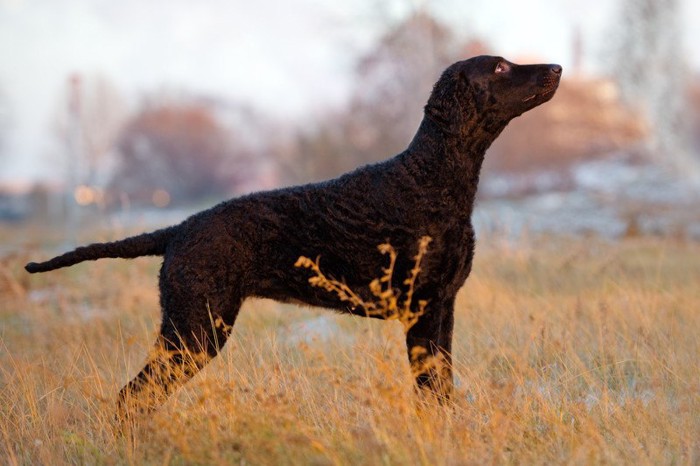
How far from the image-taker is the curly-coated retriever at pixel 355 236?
3156mm

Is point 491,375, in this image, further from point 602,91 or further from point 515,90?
point 602,91

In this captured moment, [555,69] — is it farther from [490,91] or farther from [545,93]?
A: [490,91]

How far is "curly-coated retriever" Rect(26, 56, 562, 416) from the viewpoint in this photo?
316cm

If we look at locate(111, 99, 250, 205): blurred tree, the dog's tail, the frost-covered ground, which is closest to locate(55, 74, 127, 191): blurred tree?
locate(111, 99, 250, 205): blurred tree

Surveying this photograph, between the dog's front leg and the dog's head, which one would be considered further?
the dog's head

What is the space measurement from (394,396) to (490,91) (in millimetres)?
1507

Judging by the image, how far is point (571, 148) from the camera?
89.5 feet

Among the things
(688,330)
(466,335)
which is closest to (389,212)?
(466,335)

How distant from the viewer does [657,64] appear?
78.6 ft

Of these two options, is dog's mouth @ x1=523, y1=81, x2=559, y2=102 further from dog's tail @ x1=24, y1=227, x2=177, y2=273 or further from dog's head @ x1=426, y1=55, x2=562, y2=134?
dog's tail @ x1=24, y1=227, x2=177, y2=273

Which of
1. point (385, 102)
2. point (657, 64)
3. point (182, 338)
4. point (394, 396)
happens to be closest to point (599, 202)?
point (385, 102)

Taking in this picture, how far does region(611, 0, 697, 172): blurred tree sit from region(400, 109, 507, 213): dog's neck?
22501 millimetres

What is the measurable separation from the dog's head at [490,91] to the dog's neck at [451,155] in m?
0.03

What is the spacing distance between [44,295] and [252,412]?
5881 mm
